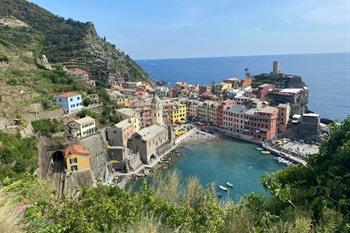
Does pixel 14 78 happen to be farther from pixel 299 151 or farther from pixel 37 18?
pixel 37 18

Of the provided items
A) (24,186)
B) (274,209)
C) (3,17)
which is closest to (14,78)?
(24,186)

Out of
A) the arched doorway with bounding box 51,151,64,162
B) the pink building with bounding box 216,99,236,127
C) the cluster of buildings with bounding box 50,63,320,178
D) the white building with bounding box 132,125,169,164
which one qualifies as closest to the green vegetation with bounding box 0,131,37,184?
the cluster of buildings with bounding box 50,63,320,178

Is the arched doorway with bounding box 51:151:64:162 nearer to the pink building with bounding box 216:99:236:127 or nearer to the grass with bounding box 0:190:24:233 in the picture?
the grass with bounding box 0:190:24:233

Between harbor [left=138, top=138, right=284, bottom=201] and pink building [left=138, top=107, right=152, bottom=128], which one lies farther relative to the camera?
pink building [left=138, top=107, right=152, bottom=128]

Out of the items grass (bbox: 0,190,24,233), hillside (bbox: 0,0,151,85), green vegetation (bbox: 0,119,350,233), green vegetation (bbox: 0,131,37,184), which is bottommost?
green vegetation (bbox: 0,131,37,184)

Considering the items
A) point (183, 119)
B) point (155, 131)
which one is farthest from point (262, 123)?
point (183, 119)

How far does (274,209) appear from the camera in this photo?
9.17 m

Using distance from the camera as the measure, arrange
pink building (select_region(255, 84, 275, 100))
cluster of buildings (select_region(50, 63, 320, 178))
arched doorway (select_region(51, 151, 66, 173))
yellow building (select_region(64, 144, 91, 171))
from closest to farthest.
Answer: yellow building (select_region(64, 144, 91, 171)) < arched doorway (select_region(51, 151, 66, 173)) < cluster of buildings (select_region(50, 63, 320, 178)) < pink building (select_region(255, 84, 275, 100))

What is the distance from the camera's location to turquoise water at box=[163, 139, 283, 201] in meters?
24.6

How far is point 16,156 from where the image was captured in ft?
58.4

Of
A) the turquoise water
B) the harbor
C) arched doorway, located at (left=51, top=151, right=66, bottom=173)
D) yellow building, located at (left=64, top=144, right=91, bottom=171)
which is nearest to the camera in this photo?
yellow building, located at (left=64, top=144, right=91, bottom=171)

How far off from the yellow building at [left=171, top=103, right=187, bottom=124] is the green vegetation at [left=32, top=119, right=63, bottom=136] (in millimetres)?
19709

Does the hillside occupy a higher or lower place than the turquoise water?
higher

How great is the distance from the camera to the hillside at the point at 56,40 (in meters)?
51.9
